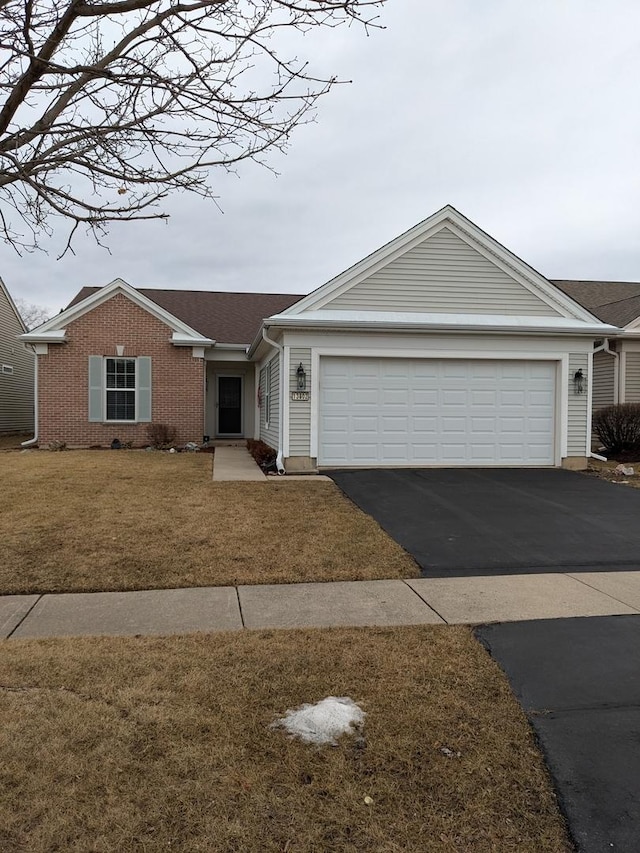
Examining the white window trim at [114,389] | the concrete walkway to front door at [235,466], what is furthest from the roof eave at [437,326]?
the white window trim at [114,389]

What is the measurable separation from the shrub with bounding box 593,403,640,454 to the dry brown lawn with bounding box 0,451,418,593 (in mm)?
8783

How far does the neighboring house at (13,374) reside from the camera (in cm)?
2353

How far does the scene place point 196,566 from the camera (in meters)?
6.30

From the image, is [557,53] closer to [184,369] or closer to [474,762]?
[474,762]

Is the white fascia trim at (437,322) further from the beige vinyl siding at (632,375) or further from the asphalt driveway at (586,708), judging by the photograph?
the asphalt driveway at (586,708)

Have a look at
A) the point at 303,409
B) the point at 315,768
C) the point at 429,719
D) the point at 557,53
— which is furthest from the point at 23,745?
the point at 303,409

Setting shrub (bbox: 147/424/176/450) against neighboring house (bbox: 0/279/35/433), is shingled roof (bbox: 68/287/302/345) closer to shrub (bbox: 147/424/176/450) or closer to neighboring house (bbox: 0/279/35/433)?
neighboring house (bbox: 0/279/35/433)

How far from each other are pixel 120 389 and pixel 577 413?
460 inches

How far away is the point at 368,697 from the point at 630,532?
5.70 meters

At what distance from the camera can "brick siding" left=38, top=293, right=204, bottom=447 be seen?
17.2m

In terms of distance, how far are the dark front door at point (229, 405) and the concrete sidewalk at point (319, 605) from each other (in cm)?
1506

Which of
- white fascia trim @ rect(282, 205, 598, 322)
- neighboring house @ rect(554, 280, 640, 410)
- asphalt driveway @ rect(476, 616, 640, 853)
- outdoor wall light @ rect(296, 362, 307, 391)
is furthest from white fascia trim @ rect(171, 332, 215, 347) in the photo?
asphalt driveway @ rect(476, 616, 640, 853)

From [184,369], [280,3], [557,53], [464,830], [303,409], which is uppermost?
[557,53]

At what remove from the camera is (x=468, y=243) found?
1361cm
